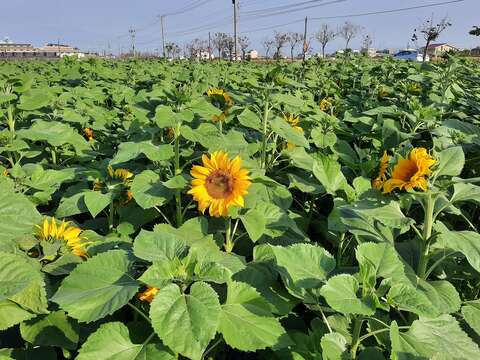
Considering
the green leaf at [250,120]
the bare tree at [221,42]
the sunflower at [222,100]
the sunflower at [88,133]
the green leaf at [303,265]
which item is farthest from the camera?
the bare tree at [221,42]

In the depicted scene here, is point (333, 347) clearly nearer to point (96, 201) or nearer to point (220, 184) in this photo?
point (220, 184)

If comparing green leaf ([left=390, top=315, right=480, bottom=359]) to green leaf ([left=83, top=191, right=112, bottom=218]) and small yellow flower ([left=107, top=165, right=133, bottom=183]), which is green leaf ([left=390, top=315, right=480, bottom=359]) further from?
small yellow flower ([left=107, top=165, right=133, bottom=183])

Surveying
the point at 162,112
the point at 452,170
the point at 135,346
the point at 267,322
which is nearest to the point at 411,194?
the point at 452,170

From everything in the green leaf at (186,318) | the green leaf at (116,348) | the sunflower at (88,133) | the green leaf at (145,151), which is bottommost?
the green leaf at (116,348)

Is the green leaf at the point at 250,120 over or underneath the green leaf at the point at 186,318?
over

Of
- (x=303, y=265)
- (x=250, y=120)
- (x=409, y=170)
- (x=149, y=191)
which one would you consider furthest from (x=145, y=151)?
(x=409, y=170)

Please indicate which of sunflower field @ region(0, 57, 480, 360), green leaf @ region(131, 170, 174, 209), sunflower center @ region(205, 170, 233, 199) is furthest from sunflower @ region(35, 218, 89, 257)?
sunflower center @ region(205, 170, 233, 199)

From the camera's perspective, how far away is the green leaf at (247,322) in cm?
123

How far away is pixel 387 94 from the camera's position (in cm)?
558

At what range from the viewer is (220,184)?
75.8 inches

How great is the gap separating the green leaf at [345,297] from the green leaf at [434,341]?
117 mm

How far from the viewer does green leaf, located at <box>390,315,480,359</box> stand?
122 centimetres

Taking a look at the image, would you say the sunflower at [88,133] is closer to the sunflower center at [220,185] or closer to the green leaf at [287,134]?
the green leaf at [287,134]

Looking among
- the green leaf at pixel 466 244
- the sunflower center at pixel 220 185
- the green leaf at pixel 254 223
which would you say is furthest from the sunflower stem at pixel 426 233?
the sunflower center at pixel 220 185
